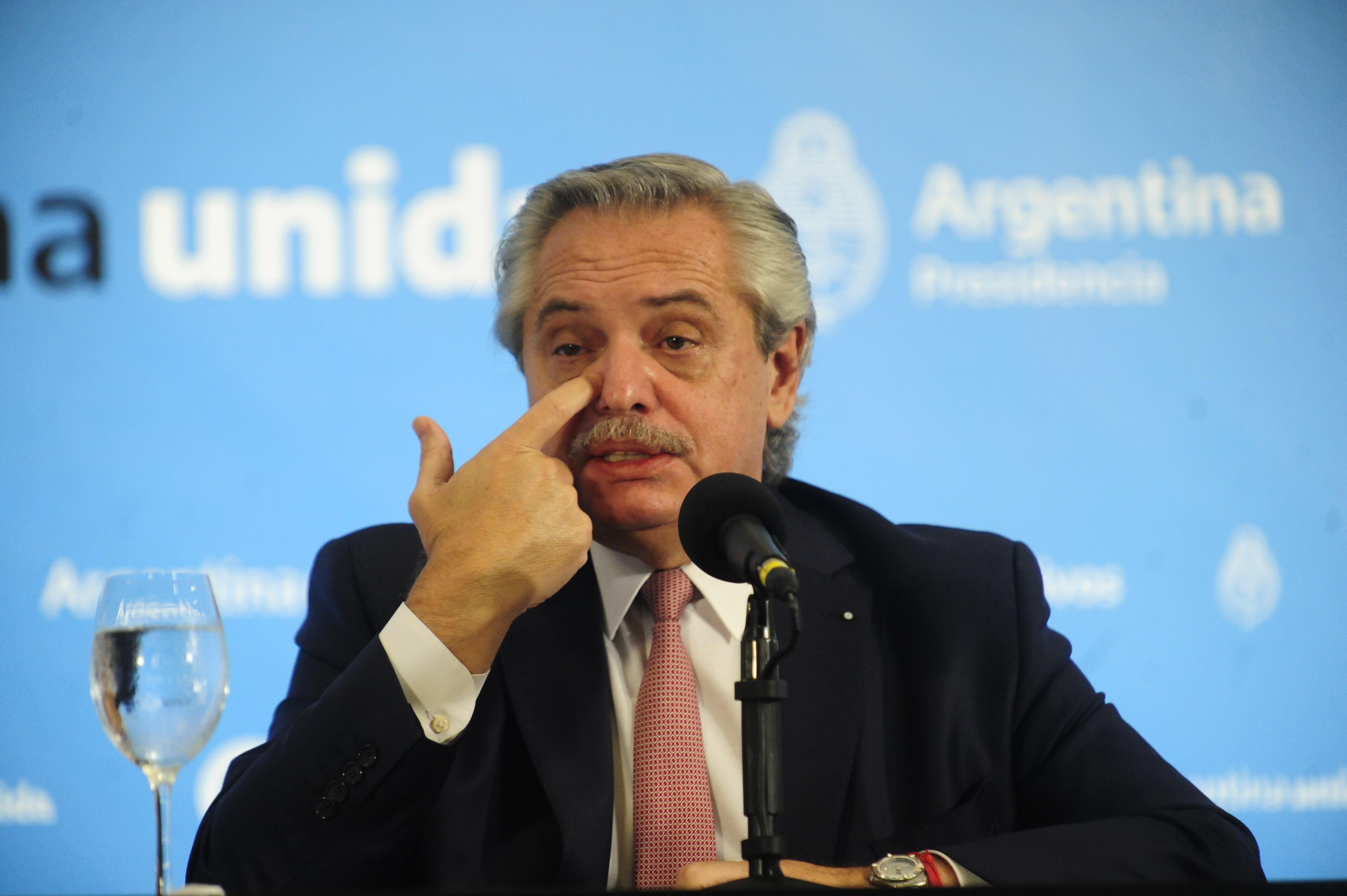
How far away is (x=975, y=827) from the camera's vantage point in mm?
2035

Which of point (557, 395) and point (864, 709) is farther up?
point (557, 395)

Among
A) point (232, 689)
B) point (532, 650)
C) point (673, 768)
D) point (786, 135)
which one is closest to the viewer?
point (673, 768)

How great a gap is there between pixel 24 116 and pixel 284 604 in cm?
164

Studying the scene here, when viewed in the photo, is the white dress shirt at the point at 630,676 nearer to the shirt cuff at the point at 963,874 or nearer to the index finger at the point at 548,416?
the shirt cuff at the point at 963,874

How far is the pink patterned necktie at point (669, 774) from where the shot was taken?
6.20 feet

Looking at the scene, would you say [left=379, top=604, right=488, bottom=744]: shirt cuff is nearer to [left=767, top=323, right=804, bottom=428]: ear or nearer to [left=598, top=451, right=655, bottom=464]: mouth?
[left=598, top=451, right=655, bottom=464]: mouth

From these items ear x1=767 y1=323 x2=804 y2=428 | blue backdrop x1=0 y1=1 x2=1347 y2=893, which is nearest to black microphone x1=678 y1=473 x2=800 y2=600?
ear x1=767 y1=323 x2=804 y2=428

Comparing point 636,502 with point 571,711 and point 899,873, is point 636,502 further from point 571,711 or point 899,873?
point 899,873

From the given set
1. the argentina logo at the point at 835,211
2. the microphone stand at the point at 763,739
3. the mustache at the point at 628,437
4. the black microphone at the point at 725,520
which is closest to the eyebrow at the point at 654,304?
the mustache at the point at 628,437

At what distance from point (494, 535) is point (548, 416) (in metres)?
0.27

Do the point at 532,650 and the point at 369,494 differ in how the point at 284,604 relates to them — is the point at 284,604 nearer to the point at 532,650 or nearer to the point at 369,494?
the point at 369,494

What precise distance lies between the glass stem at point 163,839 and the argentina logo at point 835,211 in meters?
2.40

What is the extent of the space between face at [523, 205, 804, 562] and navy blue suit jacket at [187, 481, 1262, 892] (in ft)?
0.72

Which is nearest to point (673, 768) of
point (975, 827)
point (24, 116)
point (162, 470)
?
point (975, 827)
